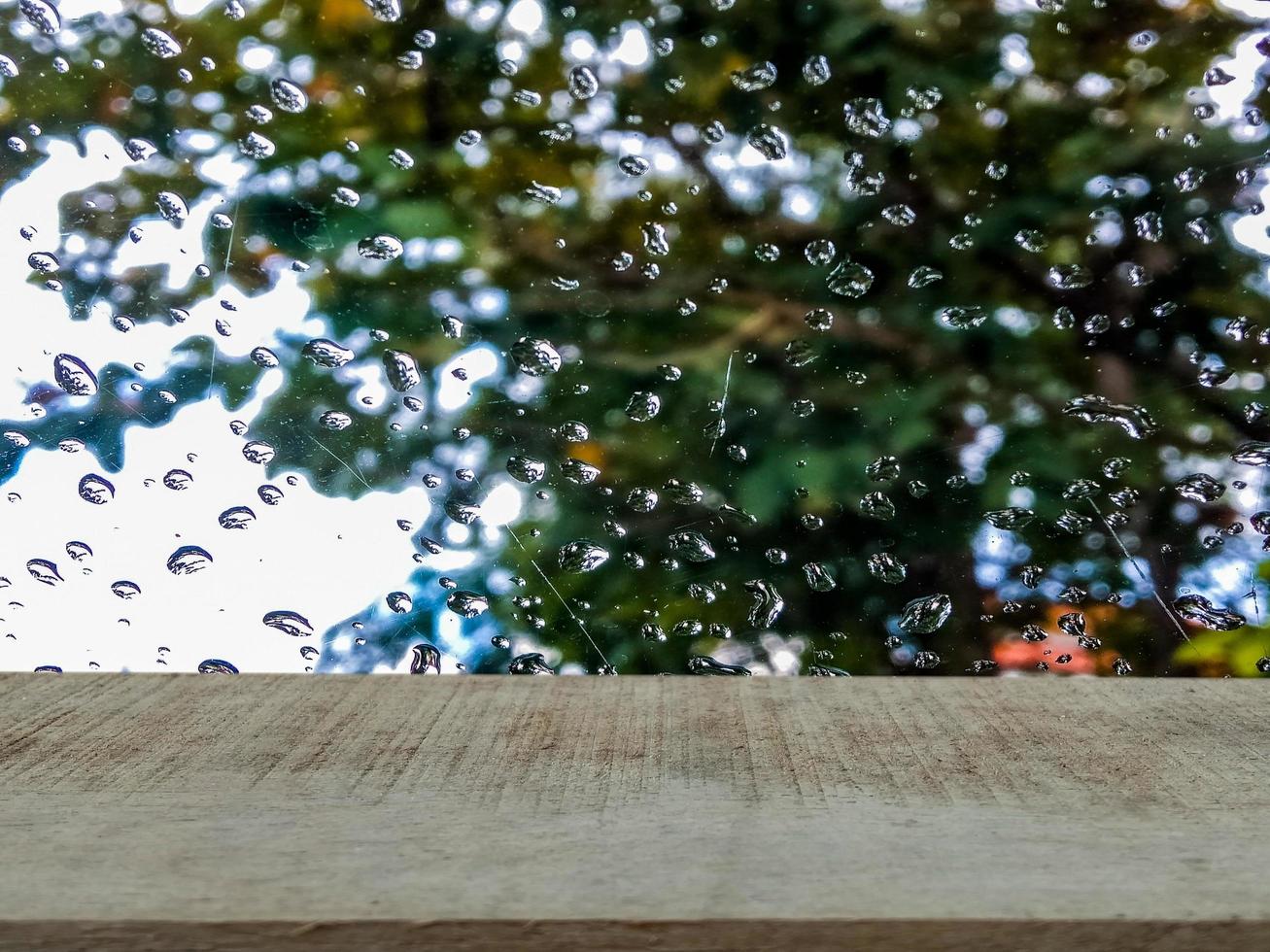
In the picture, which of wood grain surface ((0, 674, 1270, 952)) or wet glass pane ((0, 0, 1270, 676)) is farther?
wet glass pane ((0, 0, 1270, 676))

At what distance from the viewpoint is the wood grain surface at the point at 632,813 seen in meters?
0.41

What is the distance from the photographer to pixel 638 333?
1023 millimetres

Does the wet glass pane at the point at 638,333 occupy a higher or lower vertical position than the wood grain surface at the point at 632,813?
A: higher

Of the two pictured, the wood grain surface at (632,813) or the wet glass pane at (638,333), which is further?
the wet glass pane at (638,333)

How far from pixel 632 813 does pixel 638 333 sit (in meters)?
0.58

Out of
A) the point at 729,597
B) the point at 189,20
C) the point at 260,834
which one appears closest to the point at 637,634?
the point at 729,597

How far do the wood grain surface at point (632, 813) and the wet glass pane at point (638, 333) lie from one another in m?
A: 0.27

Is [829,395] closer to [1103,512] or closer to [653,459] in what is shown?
[653,459]

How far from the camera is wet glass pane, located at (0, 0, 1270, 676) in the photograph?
1013mm

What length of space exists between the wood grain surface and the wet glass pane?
27 cm

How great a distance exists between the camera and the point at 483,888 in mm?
434

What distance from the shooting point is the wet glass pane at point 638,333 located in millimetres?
1013

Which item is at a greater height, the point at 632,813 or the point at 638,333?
the point at 638,333

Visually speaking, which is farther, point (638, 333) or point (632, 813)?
point (638, 333)
